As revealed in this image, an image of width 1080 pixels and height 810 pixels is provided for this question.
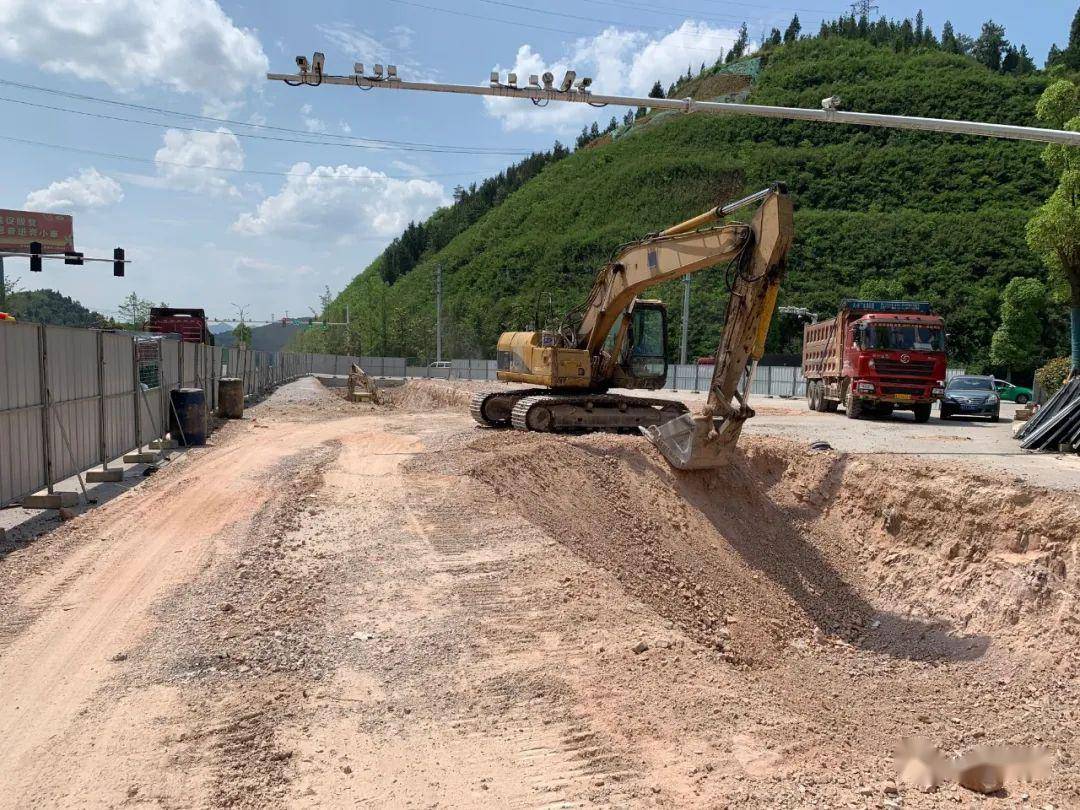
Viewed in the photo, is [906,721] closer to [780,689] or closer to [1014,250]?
[780,689]

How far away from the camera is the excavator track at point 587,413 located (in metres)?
15.5

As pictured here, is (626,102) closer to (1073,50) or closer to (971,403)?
(971,403)

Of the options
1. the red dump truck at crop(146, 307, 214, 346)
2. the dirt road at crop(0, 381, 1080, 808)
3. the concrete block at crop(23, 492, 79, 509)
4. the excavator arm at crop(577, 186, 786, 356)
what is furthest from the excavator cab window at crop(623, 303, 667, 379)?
the red dump truck at crop(146, 307, 214, 346)

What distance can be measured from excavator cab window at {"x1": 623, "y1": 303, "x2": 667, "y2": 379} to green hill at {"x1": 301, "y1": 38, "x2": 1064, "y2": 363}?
37.2m

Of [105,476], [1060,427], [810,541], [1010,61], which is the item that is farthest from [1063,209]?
[1010,61]

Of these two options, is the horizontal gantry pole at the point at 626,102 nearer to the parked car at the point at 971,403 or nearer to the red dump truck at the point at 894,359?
the red dump truck at the point at 894,359

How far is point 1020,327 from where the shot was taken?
167 ft

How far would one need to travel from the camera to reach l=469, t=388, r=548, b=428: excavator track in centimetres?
1723

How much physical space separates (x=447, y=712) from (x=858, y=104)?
11420cm

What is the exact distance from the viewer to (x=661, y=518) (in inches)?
464

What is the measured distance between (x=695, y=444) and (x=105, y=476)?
909 cm

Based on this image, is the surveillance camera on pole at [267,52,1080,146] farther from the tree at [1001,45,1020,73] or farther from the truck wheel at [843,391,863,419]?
the tree at [1001,45,1020,73]

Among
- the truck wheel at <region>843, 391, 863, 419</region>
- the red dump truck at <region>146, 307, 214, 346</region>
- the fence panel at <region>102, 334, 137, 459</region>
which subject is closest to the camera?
the fence panel at <region>102, 334, 137, 459</region>

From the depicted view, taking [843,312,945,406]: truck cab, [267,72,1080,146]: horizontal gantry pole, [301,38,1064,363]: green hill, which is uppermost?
[301,38,1064,363]: green hill
